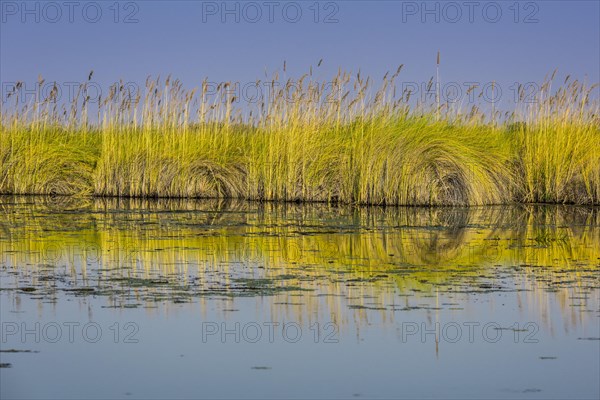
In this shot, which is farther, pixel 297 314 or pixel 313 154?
pixel 313 154

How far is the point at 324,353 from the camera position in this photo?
446cm

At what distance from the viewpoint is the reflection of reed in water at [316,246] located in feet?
21.7

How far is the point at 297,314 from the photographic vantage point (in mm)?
5309

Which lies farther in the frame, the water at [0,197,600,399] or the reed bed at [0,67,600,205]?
the reed bed at [0,67,600,205]

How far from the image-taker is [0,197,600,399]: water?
158 inches

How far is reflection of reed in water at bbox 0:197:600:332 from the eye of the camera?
662 centimetres

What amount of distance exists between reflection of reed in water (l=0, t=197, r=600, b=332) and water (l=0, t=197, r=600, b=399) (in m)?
0.03

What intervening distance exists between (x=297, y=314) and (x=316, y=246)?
357 centimetres

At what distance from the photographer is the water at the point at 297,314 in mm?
4016

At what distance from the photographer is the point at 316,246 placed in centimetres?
887

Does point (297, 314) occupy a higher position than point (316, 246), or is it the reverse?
point (316, 246)

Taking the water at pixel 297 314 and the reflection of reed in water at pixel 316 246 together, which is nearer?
the water at pixel 297 314

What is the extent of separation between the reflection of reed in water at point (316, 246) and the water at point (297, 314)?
3 centimetres

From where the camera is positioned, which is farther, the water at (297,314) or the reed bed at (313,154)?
the reed bed at (313,154)
